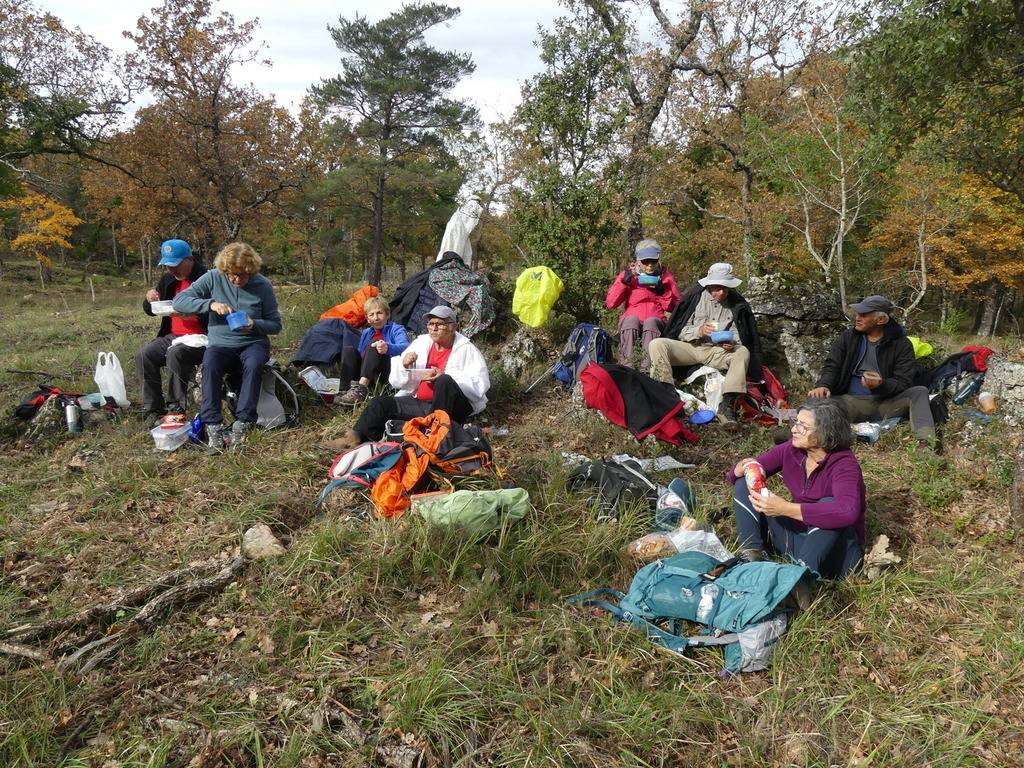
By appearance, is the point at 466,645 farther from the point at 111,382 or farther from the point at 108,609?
the point at 111,382

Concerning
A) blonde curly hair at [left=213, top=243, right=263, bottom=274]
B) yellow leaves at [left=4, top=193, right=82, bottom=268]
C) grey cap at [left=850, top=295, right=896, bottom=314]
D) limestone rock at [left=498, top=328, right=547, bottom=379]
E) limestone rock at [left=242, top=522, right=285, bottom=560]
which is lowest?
limestone rock at [left=242, top=522, right=285, bottom=560]

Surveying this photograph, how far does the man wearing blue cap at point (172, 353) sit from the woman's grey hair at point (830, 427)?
4.59 metres

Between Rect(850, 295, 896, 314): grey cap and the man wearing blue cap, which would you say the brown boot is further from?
Rect(850, 295, 896, 314): grey cap

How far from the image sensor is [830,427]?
10.4 ft

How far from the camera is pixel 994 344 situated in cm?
905

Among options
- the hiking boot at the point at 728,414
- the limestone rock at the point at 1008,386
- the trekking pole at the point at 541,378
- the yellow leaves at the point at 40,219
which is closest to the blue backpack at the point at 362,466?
the trekking pole at the point at 541,378

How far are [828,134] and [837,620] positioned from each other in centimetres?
987

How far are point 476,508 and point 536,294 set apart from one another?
13.7ft

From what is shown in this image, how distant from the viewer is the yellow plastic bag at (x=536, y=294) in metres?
7.12

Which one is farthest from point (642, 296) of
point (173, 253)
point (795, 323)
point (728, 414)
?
point (173, 253)

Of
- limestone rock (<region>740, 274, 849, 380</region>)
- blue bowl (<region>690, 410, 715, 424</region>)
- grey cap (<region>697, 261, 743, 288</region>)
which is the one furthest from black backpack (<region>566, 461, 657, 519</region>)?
limestone rock (<region>740, 274, 849, 380</region>)

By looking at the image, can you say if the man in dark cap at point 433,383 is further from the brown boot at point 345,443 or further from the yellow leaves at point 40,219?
the yellow leaves at point 40,219

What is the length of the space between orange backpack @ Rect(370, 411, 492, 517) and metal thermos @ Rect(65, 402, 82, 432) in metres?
2.96

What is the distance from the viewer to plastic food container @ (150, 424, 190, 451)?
15.1 feet
